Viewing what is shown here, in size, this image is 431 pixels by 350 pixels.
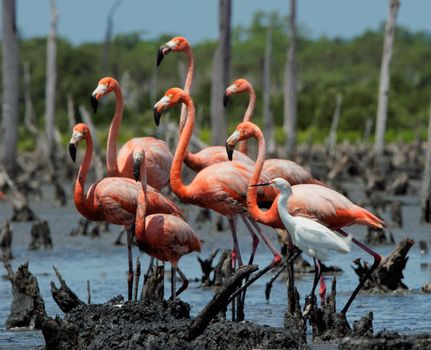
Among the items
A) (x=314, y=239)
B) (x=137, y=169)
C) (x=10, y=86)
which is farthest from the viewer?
(x=10, y=86)

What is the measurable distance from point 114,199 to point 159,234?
2.58 ft

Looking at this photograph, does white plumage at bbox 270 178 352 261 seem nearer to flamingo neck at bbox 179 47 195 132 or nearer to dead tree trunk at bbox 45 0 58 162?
flamingo neck at bbox 179 47 195 132

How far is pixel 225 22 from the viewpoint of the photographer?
59.2 feet

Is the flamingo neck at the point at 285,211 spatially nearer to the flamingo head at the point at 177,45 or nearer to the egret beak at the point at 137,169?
the egret beak at the point at 137,169

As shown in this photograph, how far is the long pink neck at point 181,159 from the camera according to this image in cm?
927

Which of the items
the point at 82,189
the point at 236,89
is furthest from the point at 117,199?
the point at 236,89

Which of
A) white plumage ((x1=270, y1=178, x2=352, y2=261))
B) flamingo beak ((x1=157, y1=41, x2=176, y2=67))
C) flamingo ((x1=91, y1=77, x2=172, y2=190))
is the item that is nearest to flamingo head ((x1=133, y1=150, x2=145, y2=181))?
flamingo ((x1=91, y1=77, x2=172, y2=190))

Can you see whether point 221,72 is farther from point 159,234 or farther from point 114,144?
point 159,234

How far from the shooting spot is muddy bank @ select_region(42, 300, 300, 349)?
6.68m

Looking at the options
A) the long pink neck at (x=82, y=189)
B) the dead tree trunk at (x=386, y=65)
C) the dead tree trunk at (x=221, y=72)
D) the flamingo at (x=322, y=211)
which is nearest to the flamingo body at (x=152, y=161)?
the long pink neck at (x=82, y=189)

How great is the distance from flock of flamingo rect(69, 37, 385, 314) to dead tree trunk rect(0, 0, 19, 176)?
37.6 ft

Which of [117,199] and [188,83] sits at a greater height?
[188,83]

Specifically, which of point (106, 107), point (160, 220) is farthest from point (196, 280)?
point (106, 107)

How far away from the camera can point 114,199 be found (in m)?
9.35
